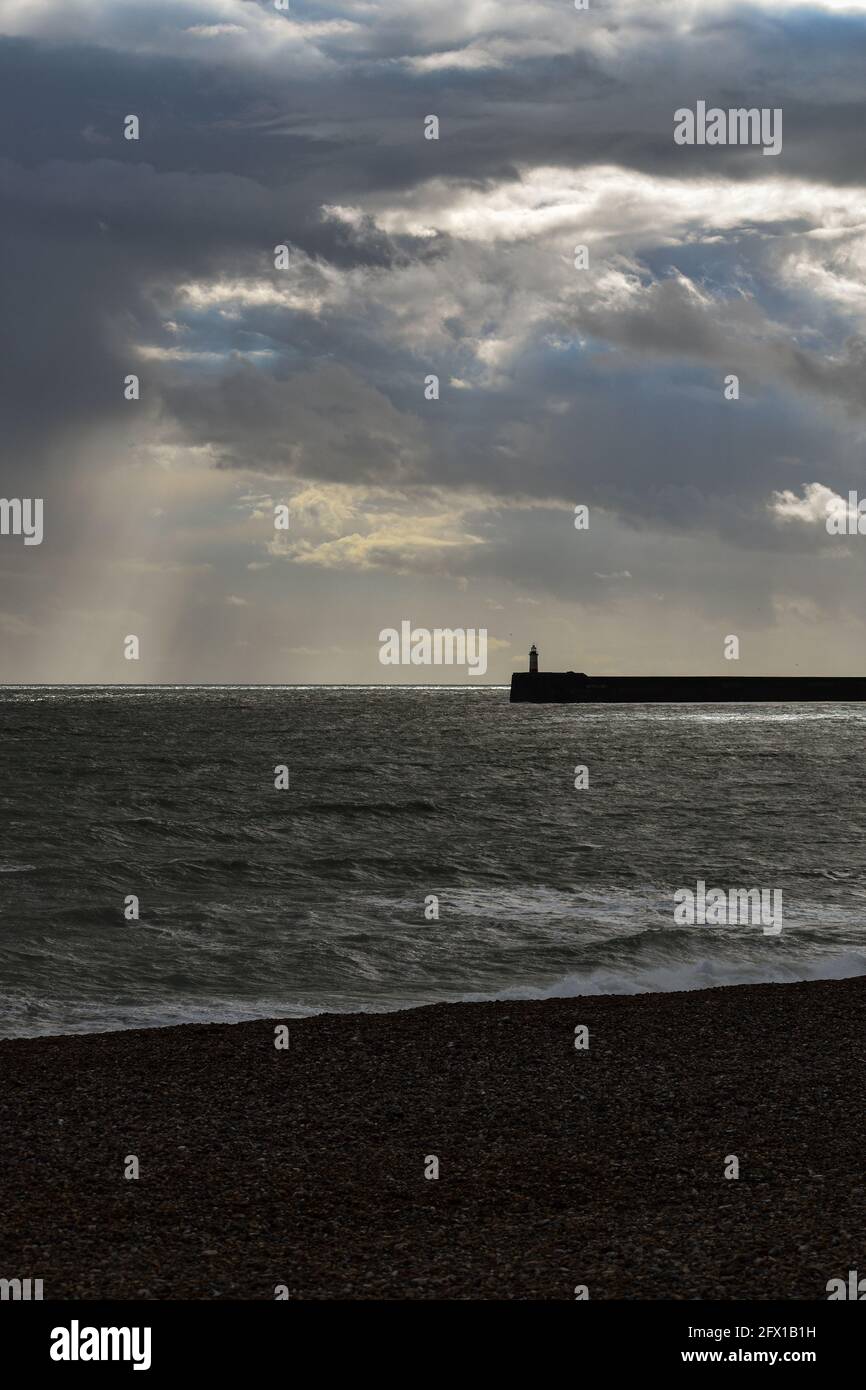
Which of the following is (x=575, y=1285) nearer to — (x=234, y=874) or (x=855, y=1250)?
(x=855, y=1250)

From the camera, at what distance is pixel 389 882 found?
85.7 feet

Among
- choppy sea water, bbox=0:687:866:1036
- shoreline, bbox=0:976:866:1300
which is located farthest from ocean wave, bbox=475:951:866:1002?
shoreline, bbox=0:976:866:1300

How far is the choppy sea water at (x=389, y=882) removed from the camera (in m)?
16.8

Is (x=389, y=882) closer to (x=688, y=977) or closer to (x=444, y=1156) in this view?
(x=688, y=977)

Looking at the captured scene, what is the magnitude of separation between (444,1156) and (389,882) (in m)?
17.2

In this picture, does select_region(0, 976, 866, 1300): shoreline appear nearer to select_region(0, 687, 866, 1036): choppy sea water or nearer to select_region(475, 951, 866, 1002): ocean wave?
select_region(475, 951, 866, 1002): ocean wave

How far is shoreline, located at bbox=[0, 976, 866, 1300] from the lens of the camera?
6.82 metres

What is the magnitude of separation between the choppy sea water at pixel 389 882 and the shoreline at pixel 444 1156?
3187mm

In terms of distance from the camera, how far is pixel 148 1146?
917 centimetres

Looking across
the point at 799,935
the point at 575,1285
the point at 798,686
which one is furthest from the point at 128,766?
the point at 798,686

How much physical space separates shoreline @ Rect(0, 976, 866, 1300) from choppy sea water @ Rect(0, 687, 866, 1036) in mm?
3187

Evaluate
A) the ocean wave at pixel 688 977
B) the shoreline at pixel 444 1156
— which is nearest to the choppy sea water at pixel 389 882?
the ocean wave at pixel 688 977

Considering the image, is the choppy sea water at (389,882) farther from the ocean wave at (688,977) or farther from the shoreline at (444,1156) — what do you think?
the shoreline at (444,1156)

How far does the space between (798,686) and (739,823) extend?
148 m
